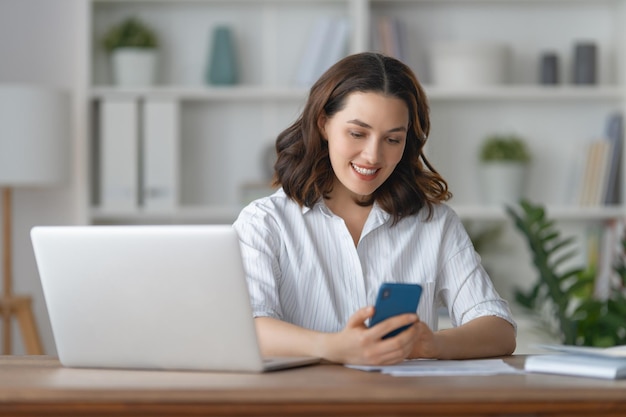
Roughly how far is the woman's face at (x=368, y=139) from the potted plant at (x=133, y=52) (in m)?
2.21

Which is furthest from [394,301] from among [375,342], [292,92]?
[292,92]

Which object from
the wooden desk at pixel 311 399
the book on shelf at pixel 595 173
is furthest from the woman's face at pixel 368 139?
the book on shelf at pixel 595 173

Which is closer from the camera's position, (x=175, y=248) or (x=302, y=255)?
(x=175, y=248)

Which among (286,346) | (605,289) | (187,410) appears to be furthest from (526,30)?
(187,410)

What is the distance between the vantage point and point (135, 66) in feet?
13.5

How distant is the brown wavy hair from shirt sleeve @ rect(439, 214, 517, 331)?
0.09 meters

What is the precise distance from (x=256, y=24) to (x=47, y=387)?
305 cm

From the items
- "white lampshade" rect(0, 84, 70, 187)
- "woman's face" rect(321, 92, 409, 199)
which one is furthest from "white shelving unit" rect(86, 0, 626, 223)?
"woman's face" rect(321, 92, 409, 199)

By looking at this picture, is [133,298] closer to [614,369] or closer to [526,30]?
[614,369]

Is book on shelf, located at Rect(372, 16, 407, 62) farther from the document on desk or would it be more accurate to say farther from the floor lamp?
the document on desk

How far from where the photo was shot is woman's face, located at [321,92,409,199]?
2016mm

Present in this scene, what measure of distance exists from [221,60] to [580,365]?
2.85 meters

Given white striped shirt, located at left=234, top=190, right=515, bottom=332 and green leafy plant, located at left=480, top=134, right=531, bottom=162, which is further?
green leafy plant, located at left=480, top=134, right=531, bottom=162

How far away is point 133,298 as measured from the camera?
157 centimetres
